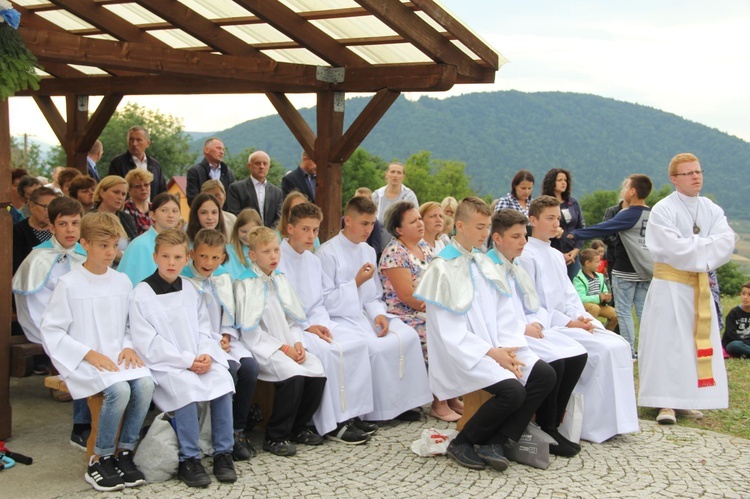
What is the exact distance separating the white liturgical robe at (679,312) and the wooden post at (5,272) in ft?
15.9

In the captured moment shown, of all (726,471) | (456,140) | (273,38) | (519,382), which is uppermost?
(456,140)

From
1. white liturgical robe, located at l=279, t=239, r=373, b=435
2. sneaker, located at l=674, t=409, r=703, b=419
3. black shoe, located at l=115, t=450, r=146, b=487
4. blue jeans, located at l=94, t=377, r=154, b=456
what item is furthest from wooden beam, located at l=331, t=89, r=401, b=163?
black shoe, located at l=115, t=450, r=146, b=487

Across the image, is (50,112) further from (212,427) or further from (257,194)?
(212,427)

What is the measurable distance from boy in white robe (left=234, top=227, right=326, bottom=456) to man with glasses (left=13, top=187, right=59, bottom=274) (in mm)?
1779

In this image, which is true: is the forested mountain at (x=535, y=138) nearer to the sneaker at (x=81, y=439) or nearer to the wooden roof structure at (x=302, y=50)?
the wooden roof structure at (x=302, y=50)

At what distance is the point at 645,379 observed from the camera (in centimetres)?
686

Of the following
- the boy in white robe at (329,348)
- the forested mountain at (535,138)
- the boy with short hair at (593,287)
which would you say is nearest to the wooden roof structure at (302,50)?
the boy in white robe at (329,348)

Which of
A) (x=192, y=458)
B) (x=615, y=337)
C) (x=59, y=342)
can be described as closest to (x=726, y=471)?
(x=615, y=337)

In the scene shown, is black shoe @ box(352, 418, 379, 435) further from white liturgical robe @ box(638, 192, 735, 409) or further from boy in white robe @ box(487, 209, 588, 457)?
white liturgical robe @ box(638, 192, 735, 409)

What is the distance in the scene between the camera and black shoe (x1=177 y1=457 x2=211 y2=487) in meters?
4.84

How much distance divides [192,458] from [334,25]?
197 inches

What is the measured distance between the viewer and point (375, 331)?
6582mm

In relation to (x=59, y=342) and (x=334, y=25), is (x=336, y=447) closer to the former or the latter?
(x=59, y=342)

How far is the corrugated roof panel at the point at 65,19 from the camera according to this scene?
32.5 feet
